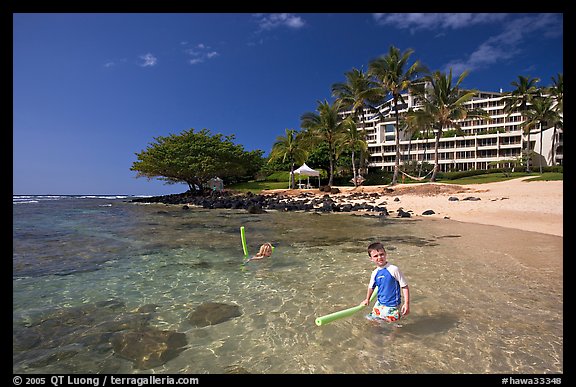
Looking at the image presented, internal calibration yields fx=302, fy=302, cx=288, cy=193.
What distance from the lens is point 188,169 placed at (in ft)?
163

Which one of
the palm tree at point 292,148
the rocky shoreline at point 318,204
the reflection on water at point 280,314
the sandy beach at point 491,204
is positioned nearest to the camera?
the reflection on water at point 280,314

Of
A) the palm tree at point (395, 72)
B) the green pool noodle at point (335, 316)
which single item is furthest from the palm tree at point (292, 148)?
the green pool noodle at point (335, 316)

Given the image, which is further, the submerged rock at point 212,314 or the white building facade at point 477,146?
the white building facade at point 477,146

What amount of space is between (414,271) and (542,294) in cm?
262

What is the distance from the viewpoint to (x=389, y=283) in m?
4.61

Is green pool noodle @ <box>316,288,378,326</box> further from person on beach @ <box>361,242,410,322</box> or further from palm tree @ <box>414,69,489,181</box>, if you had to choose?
palm tree @ <box>414,69,489,181</box>

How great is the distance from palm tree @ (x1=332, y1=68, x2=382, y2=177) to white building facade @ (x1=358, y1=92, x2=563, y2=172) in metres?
8.72

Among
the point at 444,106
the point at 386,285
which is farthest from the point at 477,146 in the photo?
the point at 386,285

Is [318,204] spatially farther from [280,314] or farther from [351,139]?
[280,314]

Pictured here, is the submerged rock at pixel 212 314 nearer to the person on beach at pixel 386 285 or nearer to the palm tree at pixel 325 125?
the person on beach at pixel 386 285

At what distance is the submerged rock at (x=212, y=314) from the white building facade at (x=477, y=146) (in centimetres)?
5527

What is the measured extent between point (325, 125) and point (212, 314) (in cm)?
4330

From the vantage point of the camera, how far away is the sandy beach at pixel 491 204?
15963 millimetres

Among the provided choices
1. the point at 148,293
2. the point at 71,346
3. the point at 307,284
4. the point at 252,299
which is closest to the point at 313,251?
the point at 307,284
